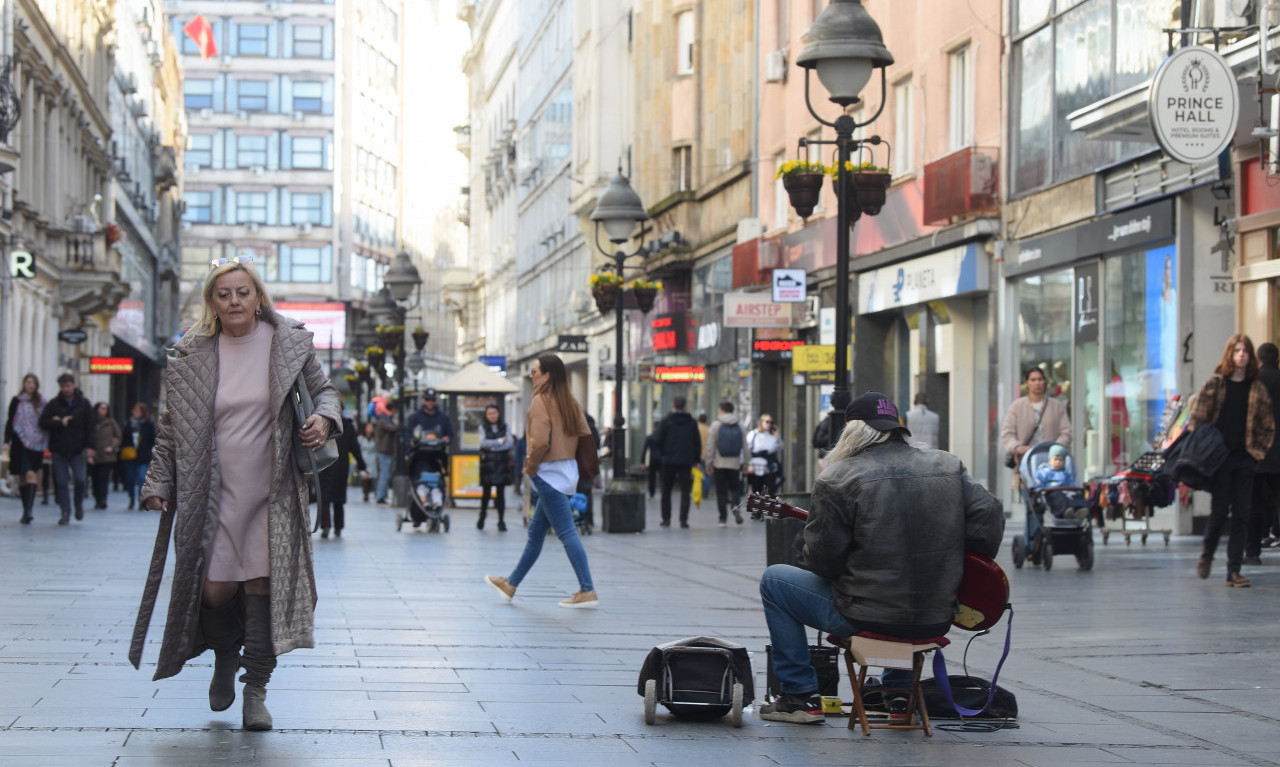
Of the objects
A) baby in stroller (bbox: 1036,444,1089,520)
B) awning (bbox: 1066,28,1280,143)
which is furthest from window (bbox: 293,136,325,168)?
baby in stroller (bbox: 1036,444,1089,520)

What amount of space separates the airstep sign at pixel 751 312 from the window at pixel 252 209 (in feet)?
261

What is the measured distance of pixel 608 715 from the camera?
7.82m

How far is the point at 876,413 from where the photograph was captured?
7305mm

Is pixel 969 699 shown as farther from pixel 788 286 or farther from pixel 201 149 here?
pixel 201 149

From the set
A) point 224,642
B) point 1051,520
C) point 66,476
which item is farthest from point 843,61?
point 66,476

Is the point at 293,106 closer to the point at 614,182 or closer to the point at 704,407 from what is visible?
the point at 704,407

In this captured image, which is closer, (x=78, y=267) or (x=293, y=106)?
(x=78, y=267)

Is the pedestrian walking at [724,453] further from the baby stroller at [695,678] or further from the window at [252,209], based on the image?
the window at [252,209]

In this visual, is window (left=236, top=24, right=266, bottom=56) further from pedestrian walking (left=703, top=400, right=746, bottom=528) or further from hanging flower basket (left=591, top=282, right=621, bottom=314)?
pedestrian walking (left=703, top=400, right=746, bottom=528)

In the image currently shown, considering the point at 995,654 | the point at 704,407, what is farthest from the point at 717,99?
the point at 995,654

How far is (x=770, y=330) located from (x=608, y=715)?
28324 mm

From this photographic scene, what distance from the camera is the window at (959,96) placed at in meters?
27.1

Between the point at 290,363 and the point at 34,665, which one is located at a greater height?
the point at 290,363

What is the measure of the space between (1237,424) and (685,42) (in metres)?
32.0
